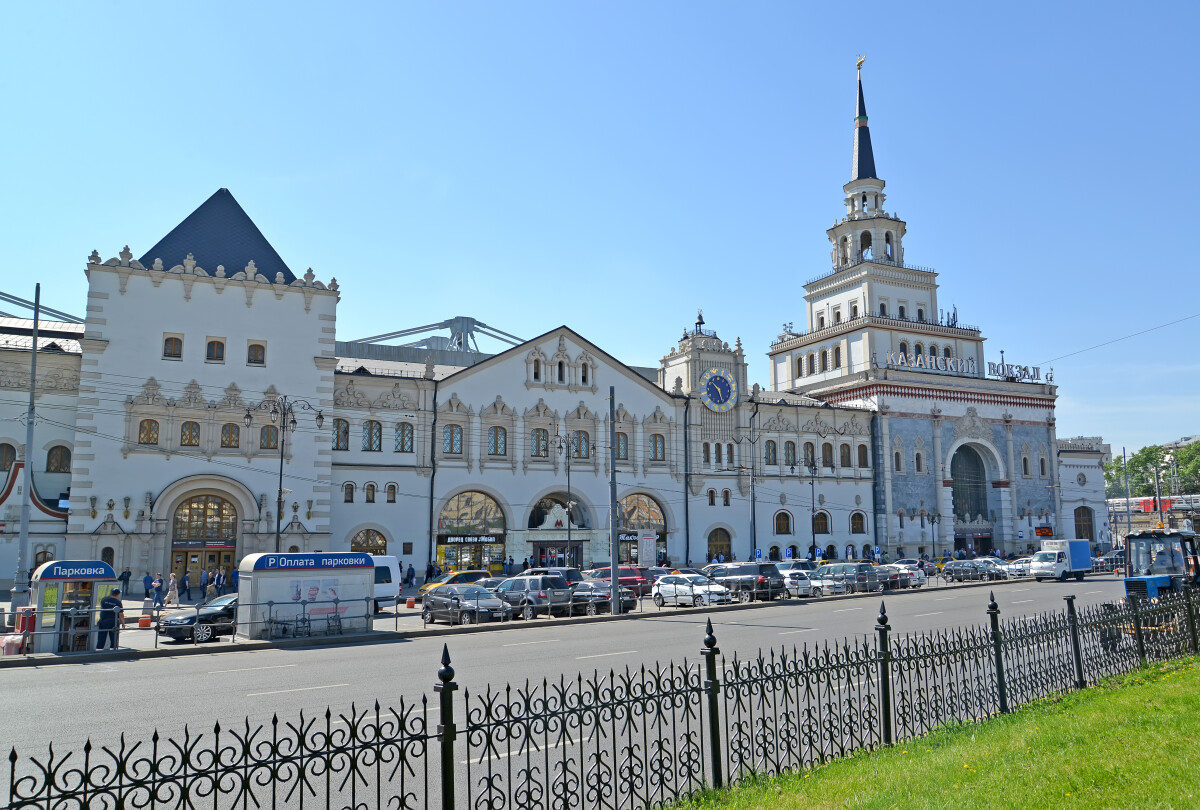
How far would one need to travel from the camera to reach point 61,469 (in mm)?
40562

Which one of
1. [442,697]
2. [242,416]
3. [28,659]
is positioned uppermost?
[242,416]

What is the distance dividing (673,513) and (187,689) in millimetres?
42823

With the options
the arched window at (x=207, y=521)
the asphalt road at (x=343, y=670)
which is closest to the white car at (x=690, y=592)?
the asphalt road at (x=343, y=670)

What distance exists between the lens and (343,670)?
17.6m

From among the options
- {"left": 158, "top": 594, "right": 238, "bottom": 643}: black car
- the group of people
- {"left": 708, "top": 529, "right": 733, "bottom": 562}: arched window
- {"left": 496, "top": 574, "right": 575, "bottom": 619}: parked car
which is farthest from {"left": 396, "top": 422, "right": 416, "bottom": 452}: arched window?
{"left": 158, "top": 594, "right": 238, "bottom": 643}: black car

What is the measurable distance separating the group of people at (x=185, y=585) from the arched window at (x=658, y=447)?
26.7m

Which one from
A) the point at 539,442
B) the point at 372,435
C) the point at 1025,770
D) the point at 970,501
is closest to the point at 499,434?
the point at 539,442

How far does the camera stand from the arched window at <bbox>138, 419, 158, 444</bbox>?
40.3m

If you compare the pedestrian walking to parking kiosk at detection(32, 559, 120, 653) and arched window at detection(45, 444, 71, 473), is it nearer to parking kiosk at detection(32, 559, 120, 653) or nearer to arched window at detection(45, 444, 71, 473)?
parking kiosk at detection(32, 559, 120, 653)

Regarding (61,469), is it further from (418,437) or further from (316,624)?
(316,624)

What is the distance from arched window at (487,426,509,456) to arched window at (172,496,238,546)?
14.7 metres

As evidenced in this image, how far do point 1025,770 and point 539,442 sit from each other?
45.3m

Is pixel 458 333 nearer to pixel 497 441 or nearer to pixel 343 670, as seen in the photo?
pixel 497 441

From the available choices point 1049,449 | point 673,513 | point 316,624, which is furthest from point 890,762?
point 1049,449
